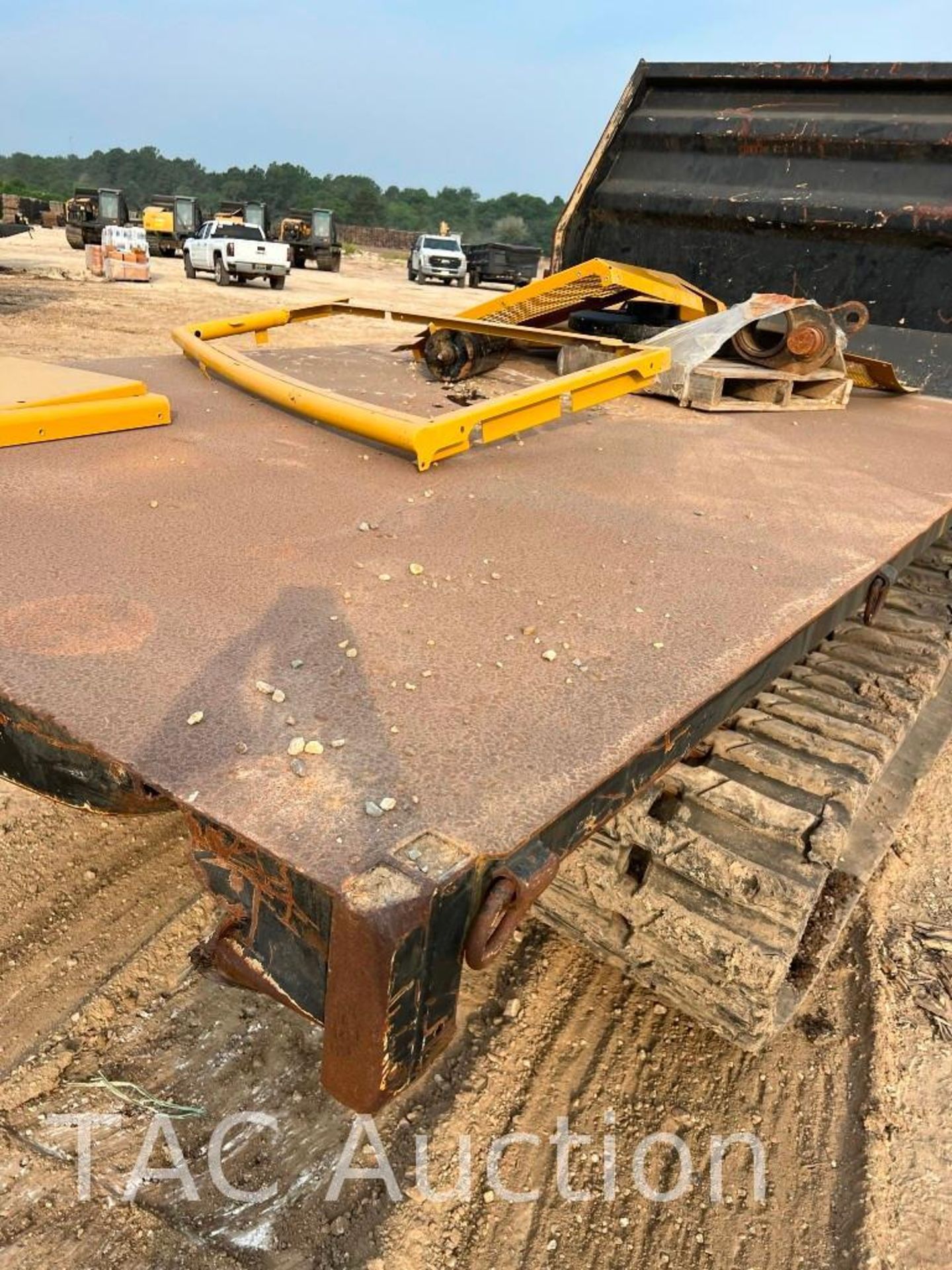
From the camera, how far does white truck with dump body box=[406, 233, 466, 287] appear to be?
26719mm

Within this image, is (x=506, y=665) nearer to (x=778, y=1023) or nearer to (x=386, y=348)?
(x=778, y=1023)

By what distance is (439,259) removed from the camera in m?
26.7

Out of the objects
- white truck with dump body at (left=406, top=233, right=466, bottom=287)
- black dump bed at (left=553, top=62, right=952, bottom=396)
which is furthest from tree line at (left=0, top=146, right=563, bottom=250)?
black dump bed at (left=553, top=62, right=952, bottom=396)

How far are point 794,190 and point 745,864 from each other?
4.18 metres

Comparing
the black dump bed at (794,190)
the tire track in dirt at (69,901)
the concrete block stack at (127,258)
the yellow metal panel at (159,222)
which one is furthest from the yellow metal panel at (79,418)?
the yellow metal panel at (159,222)

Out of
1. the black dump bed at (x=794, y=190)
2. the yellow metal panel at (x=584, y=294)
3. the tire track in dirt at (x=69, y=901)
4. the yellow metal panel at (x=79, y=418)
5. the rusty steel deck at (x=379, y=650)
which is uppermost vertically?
the black dump bed at (x=794, y=190)

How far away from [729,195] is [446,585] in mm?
4149

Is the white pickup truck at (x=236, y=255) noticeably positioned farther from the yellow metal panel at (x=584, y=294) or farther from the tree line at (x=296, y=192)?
the tree line at (x=296, y=192)

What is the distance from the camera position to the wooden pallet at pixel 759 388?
3.15 meters

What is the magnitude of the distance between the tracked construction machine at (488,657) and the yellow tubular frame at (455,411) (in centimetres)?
1

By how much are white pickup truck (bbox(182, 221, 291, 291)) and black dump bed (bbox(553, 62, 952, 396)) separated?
16401 mm

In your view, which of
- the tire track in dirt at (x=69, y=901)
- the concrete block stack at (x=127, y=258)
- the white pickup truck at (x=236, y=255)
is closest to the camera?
the tire track in dirt at (x=69, y=901)

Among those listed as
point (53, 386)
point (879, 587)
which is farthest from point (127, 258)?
point (879, 587)

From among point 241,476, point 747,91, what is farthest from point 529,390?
point 747,91
